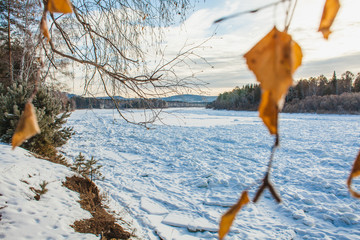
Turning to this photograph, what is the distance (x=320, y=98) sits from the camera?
3612cm

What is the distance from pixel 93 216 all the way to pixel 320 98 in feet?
134

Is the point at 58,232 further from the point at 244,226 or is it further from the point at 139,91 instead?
the point at 244,226

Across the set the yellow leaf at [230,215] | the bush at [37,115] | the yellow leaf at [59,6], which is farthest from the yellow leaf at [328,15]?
the bush at [37,115]

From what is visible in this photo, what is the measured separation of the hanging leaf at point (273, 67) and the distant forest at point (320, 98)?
724 inches

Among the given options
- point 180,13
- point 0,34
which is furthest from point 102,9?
point 0,34

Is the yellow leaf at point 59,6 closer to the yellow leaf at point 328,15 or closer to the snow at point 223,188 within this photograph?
the yellow leaf at point 328,15

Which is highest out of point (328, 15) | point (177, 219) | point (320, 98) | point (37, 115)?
point (320, 98)

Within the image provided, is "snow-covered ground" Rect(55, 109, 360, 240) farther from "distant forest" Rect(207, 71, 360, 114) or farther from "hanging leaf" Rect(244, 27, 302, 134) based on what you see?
"distant forest" Rect(207, 71, 360, 114)

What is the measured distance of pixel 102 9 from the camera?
281cm

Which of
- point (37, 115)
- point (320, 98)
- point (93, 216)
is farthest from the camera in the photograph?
point (320, 98)

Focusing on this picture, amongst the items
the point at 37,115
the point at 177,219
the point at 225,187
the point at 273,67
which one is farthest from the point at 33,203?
the point at 225,187

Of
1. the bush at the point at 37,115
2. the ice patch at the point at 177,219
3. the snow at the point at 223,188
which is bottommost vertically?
the ice patch at the point at 177,219

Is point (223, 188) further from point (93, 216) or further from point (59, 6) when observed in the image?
point (59, 6)

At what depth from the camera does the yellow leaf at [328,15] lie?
344mm
